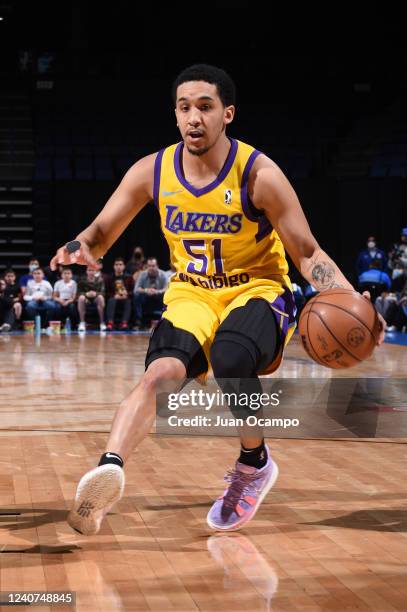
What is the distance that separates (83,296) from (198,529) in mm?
12687

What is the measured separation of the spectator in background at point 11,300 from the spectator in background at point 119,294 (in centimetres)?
160

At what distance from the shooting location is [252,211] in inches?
136

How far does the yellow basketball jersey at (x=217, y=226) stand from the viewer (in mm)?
3447

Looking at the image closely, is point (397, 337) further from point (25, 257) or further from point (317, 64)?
point (317, 64)

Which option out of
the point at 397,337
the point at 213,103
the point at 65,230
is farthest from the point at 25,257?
the point at 213,103

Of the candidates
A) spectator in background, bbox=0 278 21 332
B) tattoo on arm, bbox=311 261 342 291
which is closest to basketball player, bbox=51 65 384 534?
tattoo on arm, bbox=311 261 342 291

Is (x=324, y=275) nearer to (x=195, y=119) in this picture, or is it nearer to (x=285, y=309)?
(x=285, y=309)

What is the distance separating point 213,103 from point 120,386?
4.94 metres

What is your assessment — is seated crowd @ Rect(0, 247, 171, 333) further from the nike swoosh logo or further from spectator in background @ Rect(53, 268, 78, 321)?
the nike swoosh logo

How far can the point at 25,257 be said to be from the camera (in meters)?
19.4

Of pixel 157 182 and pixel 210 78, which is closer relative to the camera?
pixel 210 78

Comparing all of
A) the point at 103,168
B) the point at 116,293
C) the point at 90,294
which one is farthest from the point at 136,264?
the point at 103,168

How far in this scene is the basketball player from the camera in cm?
331

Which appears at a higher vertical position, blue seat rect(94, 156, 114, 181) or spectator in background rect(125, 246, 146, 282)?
blue seat rect(94, 156, 114, 181)
